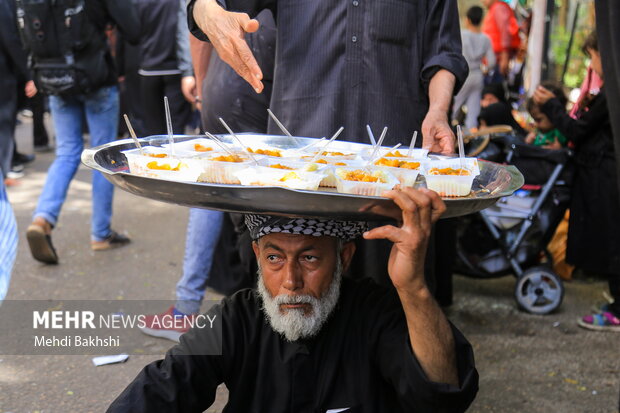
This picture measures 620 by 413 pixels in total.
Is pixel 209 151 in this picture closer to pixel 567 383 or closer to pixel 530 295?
pixel 567 383

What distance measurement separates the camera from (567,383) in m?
3.67

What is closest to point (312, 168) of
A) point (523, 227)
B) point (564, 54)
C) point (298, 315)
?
point (298, 315)

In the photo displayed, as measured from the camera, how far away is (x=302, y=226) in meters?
2.23

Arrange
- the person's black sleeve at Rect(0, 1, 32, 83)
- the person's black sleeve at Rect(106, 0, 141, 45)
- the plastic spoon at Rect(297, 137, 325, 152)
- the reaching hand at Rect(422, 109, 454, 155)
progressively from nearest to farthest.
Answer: the plastic spoon at Rect(297, 137, 325, 152), the reaching hand at Rect(422, 109, 454, 155), the person's black sleeve at Rect(106, 0, 141, 45), the person's black sleeve at Rect(0, 1, 32, 83)

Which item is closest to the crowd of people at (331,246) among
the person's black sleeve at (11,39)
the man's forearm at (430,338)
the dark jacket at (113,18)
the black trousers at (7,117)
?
the man's forearm at (430,338)

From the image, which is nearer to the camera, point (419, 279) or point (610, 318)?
point (419, 279)

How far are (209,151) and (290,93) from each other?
0.61 metres

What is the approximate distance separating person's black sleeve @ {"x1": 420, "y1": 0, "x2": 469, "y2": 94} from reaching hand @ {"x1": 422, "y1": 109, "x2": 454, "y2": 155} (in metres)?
0.19

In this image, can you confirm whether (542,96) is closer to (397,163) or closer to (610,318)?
(610,318)

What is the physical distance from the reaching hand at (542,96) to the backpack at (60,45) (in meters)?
2.98

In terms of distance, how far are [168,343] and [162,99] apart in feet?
10.1

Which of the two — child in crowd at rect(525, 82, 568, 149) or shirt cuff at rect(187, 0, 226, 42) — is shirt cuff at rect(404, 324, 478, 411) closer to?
shirt cuff at rect(187, 0, 226, 42)

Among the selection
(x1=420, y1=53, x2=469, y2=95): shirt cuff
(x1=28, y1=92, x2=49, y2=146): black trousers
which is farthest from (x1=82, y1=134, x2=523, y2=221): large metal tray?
(x1=28, y1=92, x2=49, y2=146): black trousers

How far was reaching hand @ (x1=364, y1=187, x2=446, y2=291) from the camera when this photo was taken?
5.90 ft
